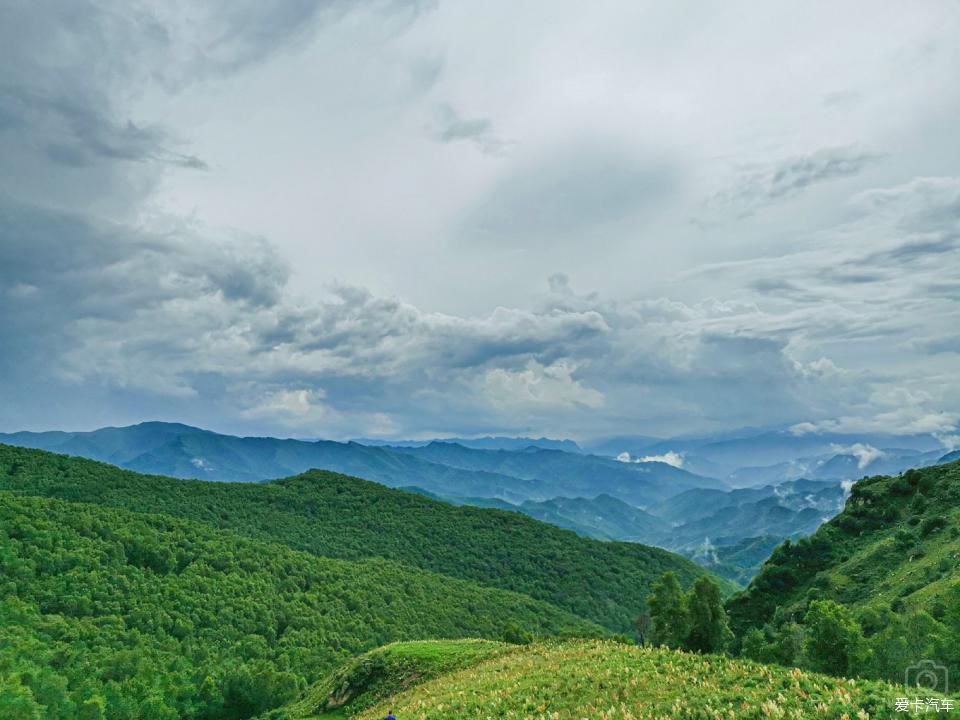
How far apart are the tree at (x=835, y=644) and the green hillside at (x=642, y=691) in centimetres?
2744

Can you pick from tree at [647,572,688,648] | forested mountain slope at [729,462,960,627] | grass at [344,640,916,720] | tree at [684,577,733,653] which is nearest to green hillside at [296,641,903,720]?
grass at [344,640,916,720]

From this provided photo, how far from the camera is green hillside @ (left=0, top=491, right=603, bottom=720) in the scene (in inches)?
3607

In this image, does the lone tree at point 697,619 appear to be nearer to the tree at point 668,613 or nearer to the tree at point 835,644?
the tree at point 668,613

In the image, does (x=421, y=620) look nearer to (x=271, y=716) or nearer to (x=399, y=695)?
(x=271, y=716)

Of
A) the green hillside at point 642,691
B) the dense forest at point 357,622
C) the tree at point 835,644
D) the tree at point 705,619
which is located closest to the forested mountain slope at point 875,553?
the dense forest at point 357,622

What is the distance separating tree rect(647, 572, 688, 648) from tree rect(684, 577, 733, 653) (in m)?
0.92

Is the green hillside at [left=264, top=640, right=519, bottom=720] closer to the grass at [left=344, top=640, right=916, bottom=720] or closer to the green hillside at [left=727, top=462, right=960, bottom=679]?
the grass at [left=344, top=640, right=916, bottom=720]

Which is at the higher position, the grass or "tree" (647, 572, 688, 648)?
the grass

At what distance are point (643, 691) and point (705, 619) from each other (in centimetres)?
5894

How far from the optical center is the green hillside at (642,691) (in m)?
21.0

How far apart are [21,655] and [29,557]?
1830 inches

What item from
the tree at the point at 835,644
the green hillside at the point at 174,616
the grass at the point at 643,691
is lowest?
the green hillside at the point at 174,616

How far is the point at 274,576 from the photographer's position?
16875cm

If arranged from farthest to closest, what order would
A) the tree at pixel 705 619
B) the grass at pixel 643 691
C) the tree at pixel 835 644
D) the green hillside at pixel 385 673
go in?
the tree at pixel 705 619 → the green hillside at pixel 385 673 → the tree at pixel 835 644 → the grass at pixel 643 691
